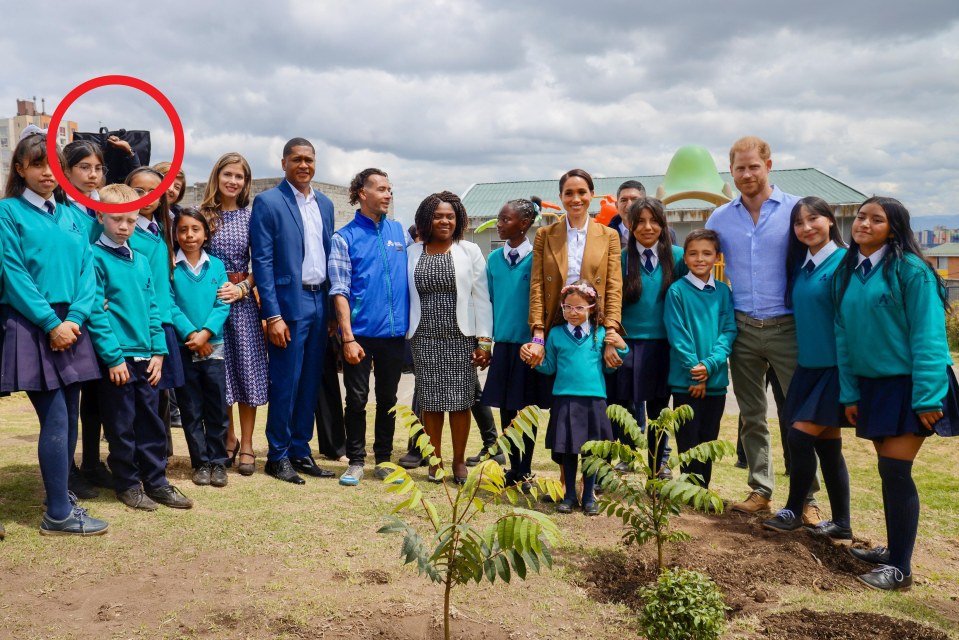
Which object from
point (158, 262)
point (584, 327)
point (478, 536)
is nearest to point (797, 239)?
point (584, 327)

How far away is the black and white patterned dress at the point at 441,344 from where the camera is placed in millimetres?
5574

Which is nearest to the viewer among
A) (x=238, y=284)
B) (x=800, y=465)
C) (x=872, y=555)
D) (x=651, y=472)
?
(x=651, y=472)

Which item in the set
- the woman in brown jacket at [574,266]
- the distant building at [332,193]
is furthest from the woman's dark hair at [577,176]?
the distant building at [332,193]

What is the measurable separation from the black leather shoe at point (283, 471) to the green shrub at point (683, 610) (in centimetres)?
314

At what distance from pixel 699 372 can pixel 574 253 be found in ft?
3.94

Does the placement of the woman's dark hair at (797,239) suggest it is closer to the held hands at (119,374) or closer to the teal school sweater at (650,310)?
the teal school sweater at (650,310)

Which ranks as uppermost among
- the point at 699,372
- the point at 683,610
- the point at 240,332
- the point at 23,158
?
the point at 23,158

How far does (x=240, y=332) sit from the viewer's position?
563cm

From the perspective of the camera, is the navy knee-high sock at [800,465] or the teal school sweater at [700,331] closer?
the navy knee-high sock at [800,465]

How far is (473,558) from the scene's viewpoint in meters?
2.83

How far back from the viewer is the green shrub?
309cm

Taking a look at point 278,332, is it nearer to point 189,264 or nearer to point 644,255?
point 189,264

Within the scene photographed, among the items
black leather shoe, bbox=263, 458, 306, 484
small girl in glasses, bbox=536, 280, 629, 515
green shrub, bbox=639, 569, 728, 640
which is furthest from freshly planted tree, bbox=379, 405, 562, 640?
black leather shoe, bbox=263, 458, 306, 484

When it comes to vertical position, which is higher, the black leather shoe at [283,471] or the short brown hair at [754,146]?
the short brown hair at [754,146]
